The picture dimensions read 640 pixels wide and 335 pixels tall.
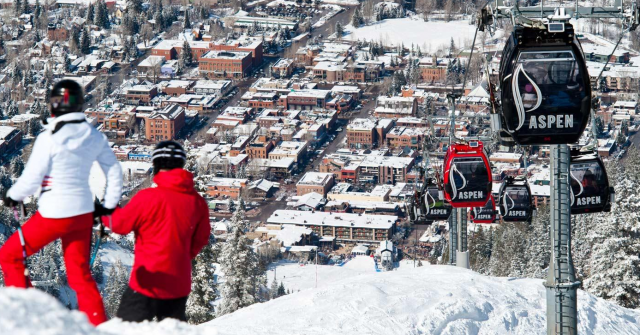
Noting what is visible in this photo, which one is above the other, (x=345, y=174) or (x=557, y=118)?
(x=557, y=118)

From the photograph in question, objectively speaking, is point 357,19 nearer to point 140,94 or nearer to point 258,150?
point 140,94

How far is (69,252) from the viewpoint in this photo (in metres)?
5.64

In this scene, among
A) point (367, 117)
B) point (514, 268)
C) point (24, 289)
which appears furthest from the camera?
point (367, 117)

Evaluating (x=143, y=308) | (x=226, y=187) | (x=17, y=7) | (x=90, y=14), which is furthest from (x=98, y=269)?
(x=17, y=7)

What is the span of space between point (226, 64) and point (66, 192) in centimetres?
8447

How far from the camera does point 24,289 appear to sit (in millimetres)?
5121

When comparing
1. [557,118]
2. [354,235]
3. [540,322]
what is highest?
[557,118]

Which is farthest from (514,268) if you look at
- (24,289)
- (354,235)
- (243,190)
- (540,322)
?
(243,190)

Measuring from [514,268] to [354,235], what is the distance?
30.2 m

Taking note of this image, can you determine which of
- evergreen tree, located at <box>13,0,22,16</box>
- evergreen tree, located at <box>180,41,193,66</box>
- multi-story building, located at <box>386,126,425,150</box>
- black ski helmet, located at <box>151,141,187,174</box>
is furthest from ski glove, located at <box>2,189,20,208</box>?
evergreen tree, located at <box>13,0,22,16</box>

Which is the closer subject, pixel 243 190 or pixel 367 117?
pixel 243 190

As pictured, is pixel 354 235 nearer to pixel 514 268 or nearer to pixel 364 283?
pixel 514 268

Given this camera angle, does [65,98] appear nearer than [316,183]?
Yes

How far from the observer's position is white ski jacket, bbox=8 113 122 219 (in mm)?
5531
